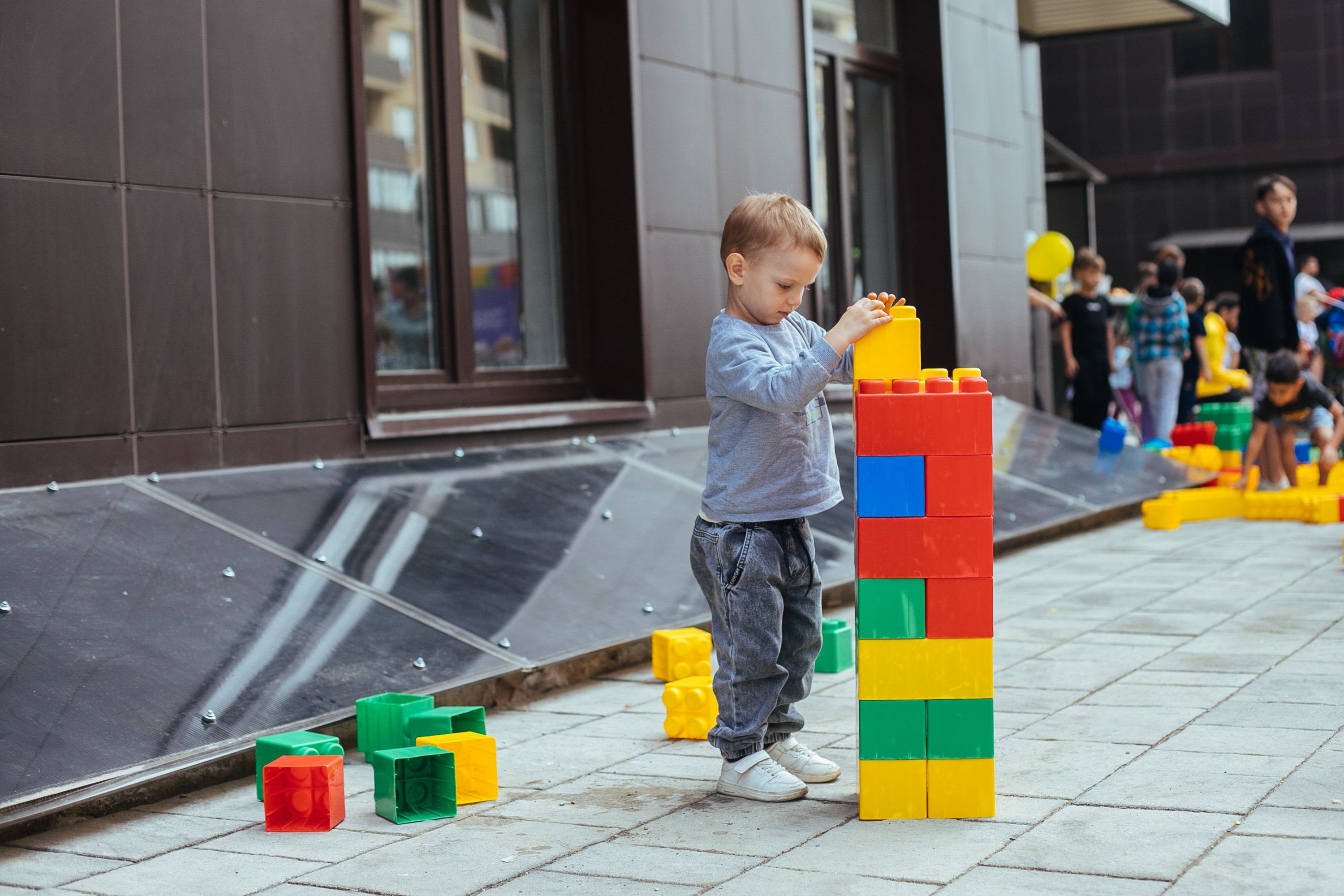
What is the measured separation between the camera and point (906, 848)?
2994mm

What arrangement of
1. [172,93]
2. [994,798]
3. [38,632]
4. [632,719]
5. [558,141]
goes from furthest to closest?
1. [558,141]
2. [172,93]
3. [632,719]
4. [38,632]
5. [994,798]

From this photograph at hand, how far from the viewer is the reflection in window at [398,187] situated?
6.81 m

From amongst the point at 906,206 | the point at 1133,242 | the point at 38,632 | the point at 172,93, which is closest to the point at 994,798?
the point at 38,632

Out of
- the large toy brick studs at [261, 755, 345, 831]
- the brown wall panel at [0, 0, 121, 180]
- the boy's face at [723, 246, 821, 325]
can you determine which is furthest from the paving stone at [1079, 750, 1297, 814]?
the brown wall panel at [0, 0, 121, 180]

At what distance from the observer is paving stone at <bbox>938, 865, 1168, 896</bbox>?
2.63 metres

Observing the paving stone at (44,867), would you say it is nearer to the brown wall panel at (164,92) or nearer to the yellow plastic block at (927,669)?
the yellow plastic block at (927,669)

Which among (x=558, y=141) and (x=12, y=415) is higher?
(x=558, y=141)

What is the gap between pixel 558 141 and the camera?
26.6 feet

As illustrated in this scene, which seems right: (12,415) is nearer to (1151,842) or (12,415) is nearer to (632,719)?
(632,719)

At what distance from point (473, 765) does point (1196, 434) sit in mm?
8990

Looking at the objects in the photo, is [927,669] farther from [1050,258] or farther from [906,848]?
[1050,258]

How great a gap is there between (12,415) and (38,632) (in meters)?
1.34

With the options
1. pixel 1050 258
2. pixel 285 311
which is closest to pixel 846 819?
pixel 285 311

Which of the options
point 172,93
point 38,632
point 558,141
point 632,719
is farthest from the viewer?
point 558,141
